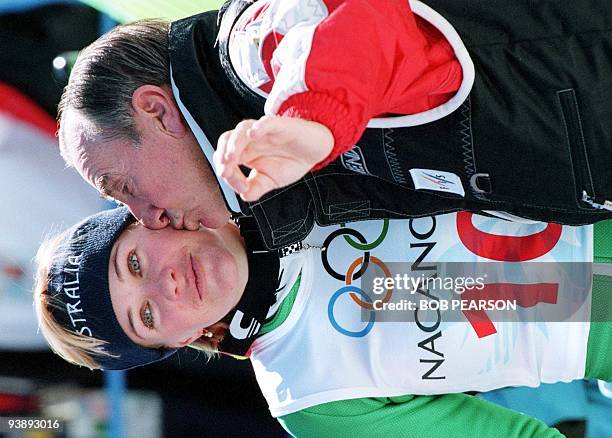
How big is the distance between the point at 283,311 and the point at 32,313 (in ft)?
2.47

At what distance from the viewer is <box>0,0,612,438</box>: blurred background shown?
1672mm

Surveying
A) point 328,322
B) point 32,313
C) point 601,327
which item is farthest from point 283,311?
point 32,313

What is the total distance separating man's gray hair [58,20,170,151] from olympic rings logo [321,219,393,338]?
37 centimetres

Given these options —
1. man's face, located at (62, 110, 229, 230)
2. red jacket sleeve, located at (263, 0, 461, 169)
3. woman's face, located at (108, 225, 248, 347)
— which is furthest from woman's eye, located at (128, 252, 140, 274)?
red jacket sleeve, located at (263, 0, 461, 169)

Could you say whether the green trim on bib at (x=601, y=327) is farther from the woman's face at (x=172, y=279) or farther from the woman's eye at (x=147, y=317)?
the woman's eye at (x=147, y=317)

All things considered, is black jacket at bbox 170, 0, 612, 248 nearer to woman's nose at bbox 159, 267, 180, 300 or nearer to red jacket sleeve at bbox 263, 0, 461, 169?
red jacket sleeve at bbox 263, 0, 461, 169

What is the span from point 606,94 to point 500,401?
0.84 metres

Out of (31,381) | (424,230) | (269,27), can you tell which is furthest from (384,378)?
(31,381)

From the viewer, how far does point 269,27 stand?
80 centimetres

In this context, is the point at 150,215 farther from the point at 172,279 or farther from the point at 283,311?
the point at 283,311

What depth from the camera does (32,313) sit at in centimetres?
170

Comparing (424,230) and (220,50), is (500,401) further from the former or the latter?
(220,50)

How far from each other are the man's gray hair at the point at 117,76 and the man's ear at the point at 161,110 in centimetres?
1

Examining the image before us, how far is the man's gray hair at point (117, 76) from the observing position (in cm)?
96
